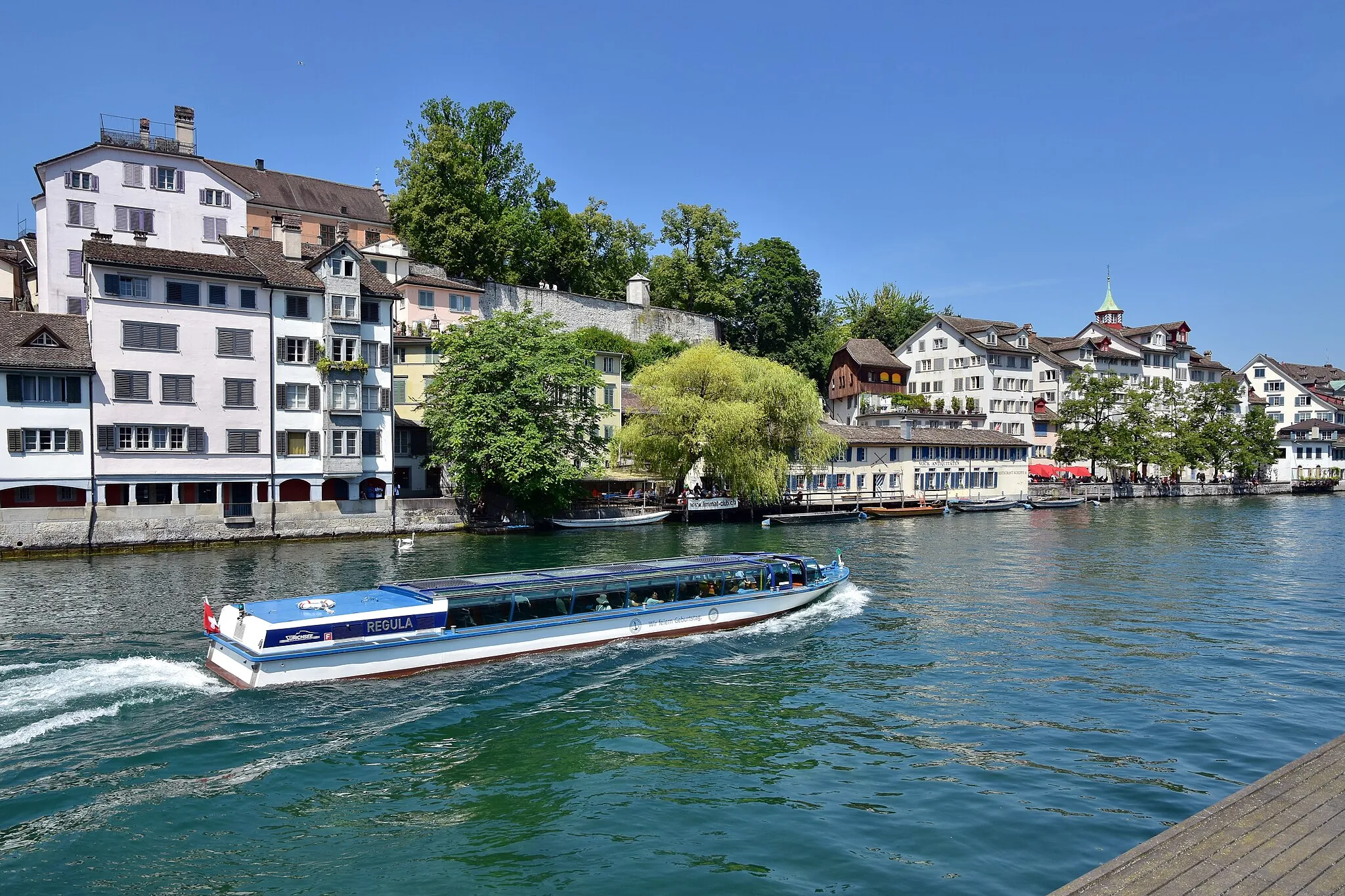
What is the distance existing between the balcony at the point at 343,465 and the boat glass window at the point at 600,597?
32.5 m

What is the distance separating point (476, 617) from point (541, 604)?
227 cm

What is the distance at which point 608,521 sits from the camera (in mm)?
67062

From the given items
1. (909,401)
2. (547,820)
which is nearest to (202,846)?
(547,820)

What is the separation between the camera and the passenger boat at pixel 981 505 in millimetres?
90375

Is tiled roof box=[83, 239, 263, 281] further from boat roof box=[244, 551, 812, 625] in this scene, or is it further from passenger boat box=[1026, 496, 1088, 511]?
passenger boat box=[1026, 496, 1088, 511]

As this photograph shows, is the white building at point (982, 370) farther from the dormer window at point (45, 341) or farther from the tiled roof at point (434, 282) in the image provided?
the dormer window at point (45, 341)

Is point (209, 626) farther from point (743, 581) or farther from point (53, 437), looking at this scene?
point (53, 437)

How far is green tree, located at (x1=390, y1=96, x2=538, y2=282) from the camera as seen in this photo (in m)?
88.7

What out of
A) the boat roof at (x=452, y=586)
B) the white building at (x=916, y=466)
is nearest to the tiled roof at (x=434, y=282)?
the white building at (x=916, y=466)

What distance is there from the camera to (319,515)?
5659cm

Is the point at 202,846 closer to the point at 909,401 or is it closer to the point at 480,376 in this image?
the point at 480,376

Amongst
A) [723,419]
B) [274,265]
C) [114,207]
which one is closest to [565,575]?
[274,265]

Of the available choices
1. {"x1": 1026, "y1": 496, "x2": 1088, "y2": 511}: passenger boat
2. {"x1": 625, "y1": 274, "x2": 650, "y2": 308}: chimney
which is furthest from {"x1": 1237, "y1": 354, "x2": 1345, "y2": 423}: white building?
{"x1": 625, "y1": 274, "x2": 650, "y2": 308}: chimney

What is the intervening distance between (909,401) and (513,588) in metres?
82.8
